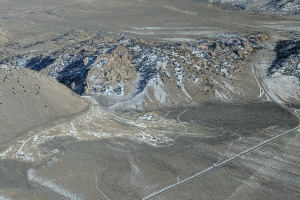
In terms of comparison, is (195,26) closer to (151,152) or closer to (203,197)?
(151,152)

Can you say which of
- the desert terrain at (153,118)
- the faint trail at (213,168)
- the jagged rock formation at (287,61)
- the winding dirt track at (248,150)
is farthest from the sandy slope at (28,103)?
the jagged rock formation at (287,61)

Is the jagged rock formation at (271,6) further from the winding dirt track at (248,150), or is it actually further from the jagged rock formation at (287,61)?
the winding dirt track at (248,150)

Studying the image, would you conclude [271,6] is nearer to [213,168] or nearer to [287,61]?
[287,61]

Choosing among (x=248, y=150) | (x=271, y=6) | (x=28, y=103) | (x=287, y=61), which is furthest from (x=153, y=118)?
(x=271, y=6)

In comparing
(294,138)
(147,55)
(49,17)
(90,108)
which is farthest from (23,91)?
(49,17)

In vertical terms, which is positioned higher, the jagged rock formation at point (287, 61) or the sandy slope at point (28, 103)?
the jagged rock formation at point (287, 61)
